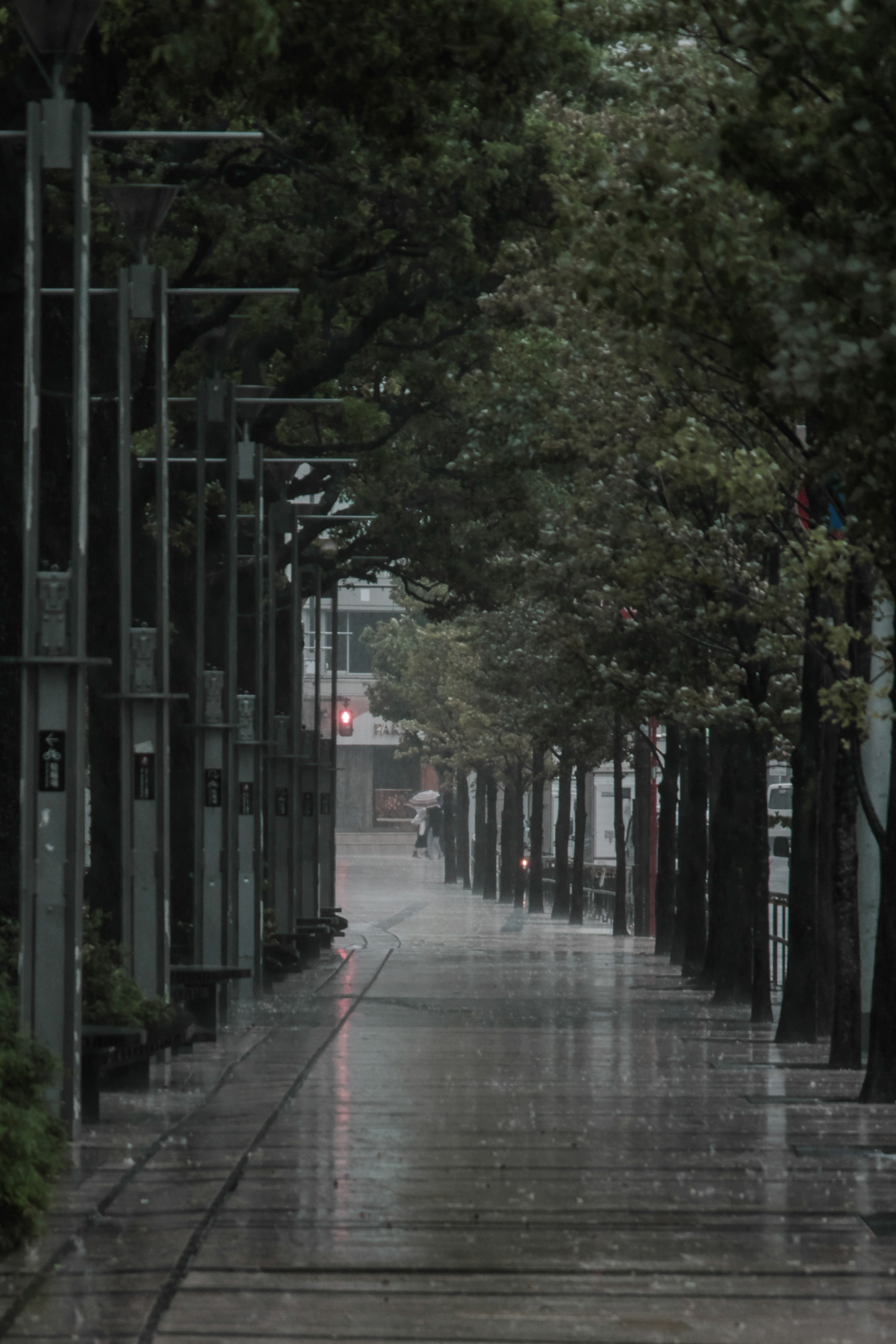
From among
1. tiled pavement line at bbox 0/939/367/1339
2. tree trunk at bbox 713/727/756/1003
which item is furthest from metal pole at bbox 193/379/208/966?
tree trunk at bbox 713/727/756/1003

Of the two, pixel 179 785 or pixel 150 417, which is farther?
pixel 179 785

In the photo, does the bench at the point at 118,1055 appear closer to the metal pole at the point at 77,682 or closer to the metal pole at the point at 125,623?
the metal pole at the point at 77,682

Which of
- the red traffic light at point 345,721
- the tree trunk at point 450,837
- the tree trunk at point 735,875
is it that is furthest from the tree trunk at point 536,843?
the tree trunk at point 735,875

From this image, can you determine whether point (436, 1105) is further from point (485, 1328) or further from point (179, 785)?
point (179, 785)

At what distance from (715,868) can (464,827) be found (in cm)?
5862

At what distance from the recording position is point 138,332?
29.2 metres

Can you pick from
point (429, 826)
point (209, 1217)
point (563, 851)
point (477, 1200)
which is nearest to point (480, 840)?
point (563, 851)

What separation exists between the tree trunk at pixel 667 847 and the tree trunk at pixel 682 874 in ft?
0.40

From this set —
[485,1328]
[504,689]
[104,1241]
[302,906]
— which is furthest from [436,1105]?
[504,689]

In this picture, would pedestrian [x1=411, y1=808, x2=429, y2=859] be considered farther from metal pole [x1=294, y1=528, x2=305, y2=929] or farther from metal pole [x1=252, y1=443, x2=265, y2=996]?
metal pole [x1=252, y1=443, x2=265, y2=996]

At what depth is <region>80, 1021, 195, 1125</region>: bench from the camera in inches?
567

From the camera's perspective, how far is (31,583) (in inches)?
543

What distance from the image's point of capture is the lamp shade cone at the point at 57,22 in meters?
13.6

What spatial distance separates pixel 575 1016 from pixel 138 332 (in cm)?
1030
